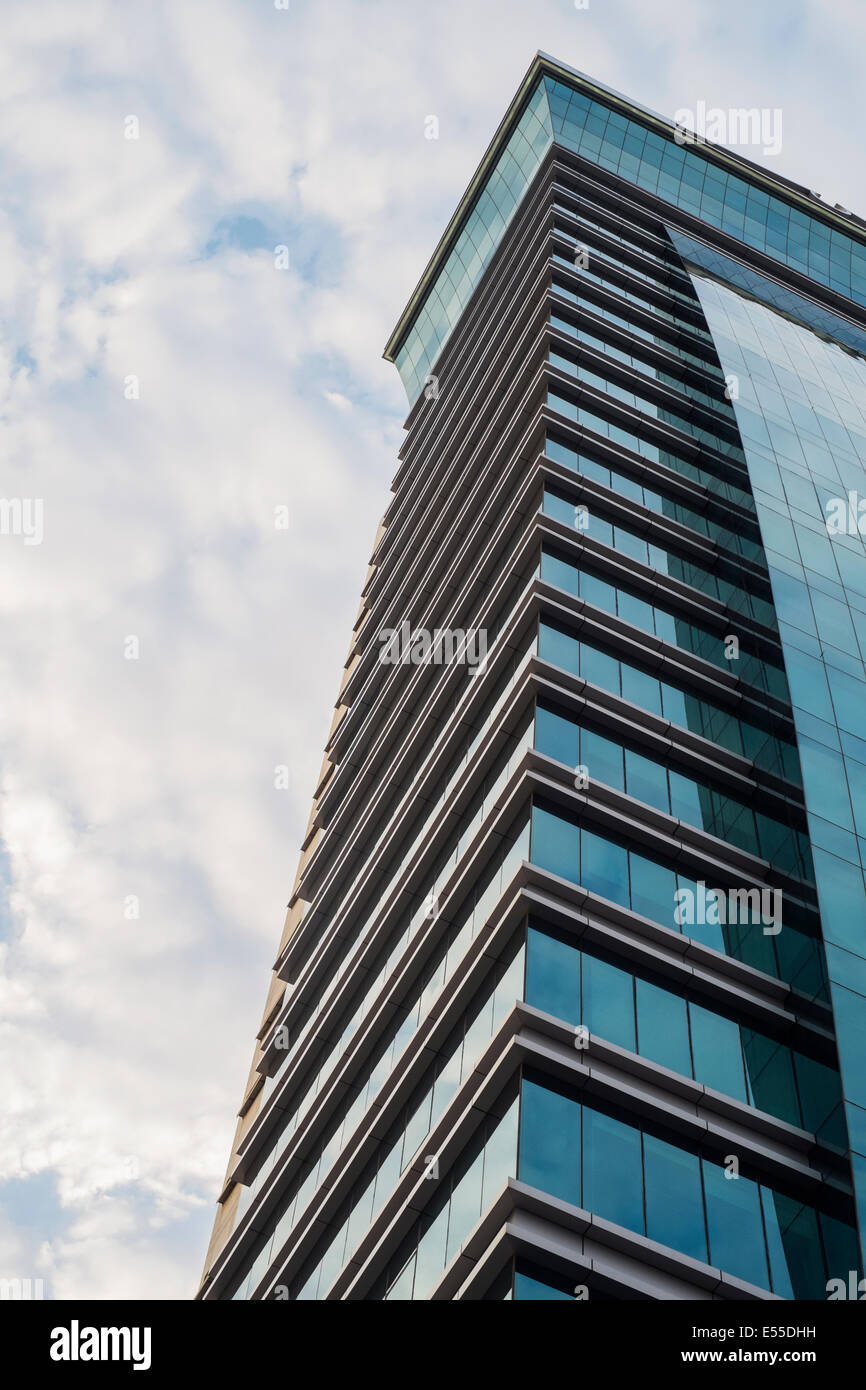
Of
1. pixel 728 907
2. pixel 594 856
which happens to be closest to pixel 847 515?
pixel 728 907

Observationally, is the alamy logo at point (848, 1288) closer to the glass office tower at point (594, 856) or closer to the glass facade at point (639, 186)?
the glass office tower at point (594, 856)

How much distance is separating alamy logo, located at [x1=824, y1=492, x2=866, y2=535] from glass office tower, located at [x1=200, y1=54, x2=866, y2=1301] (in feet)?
0.75

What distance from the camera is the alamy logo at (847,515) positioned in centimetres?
4378

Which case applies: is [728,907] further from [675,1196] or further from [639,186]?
[639,186]

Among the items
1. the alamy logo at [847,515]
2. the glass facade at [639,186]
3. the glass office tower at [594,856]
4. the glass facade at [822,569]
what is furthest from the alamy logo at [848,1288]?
the glass facade at [639,186]

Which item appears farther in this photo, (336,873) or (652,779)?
(336,873)

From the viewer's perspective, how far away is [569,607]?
3888cm

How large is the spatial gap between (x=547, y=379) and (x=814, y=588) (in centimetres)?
1459
